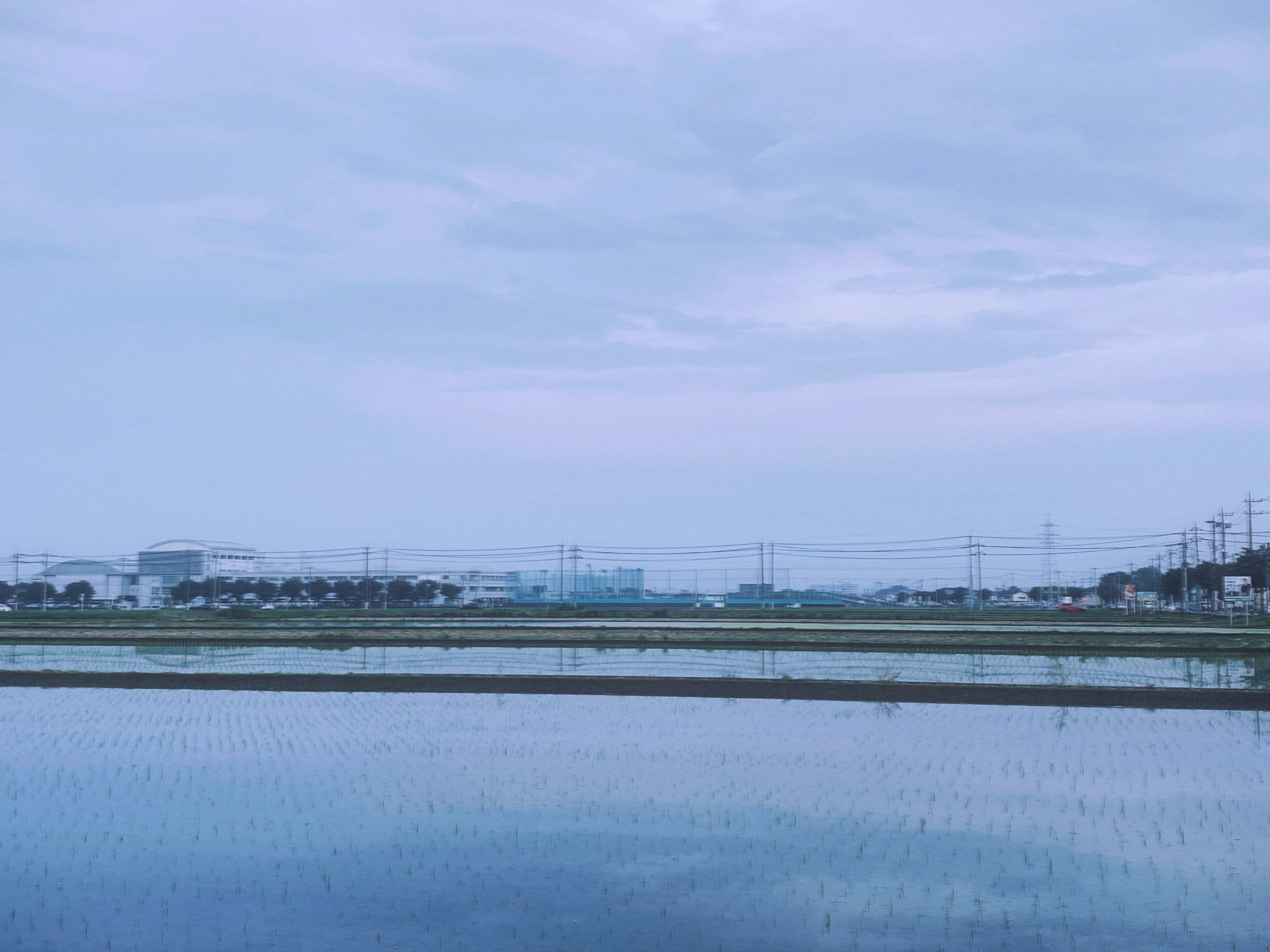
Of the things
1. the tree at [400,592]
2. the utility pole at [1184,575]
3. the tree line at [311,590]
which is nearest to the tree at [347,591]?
the tree line at [311,590]

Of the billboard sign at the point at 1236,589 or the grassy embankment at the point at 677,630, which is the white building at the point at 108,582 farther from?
the billboard sign at the point at 1236,589

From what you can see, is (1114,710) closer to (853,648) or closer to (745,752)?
(745,752)

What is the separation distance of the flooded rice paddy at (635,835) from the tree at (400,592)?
13803 centimetres

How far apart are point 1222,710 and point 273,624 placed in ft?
160

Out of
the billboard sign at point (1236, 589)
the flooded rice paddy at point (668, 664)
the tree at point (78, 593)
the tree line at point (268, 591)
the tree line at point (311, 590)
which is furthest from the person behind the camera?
the tree line at point (311, 590)

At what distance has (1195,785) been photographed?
47.8 ft

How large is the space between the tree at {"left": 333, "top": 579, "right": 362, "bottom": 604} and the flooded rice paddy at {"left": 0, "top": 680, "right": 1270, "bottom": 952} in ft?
439

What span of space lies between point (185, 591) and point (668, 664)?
130m

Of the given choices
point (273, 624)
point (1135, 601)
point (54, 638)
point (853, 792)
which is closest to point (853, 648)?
point (853, 792)

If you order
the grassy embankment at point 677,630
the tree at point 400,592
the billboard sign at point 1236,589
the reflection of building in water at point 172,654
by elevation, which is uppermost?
the billboard sign at point 1236,589

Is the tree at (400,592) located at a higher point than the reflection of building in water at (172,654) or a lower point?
lower

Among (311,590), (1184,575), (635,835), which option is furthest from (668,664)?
(311,590)

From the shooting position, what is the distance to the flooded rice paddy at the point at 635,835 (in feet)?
30.3

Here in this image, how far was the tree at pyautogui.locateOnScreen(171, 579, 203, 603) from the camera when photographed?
147625 mm
